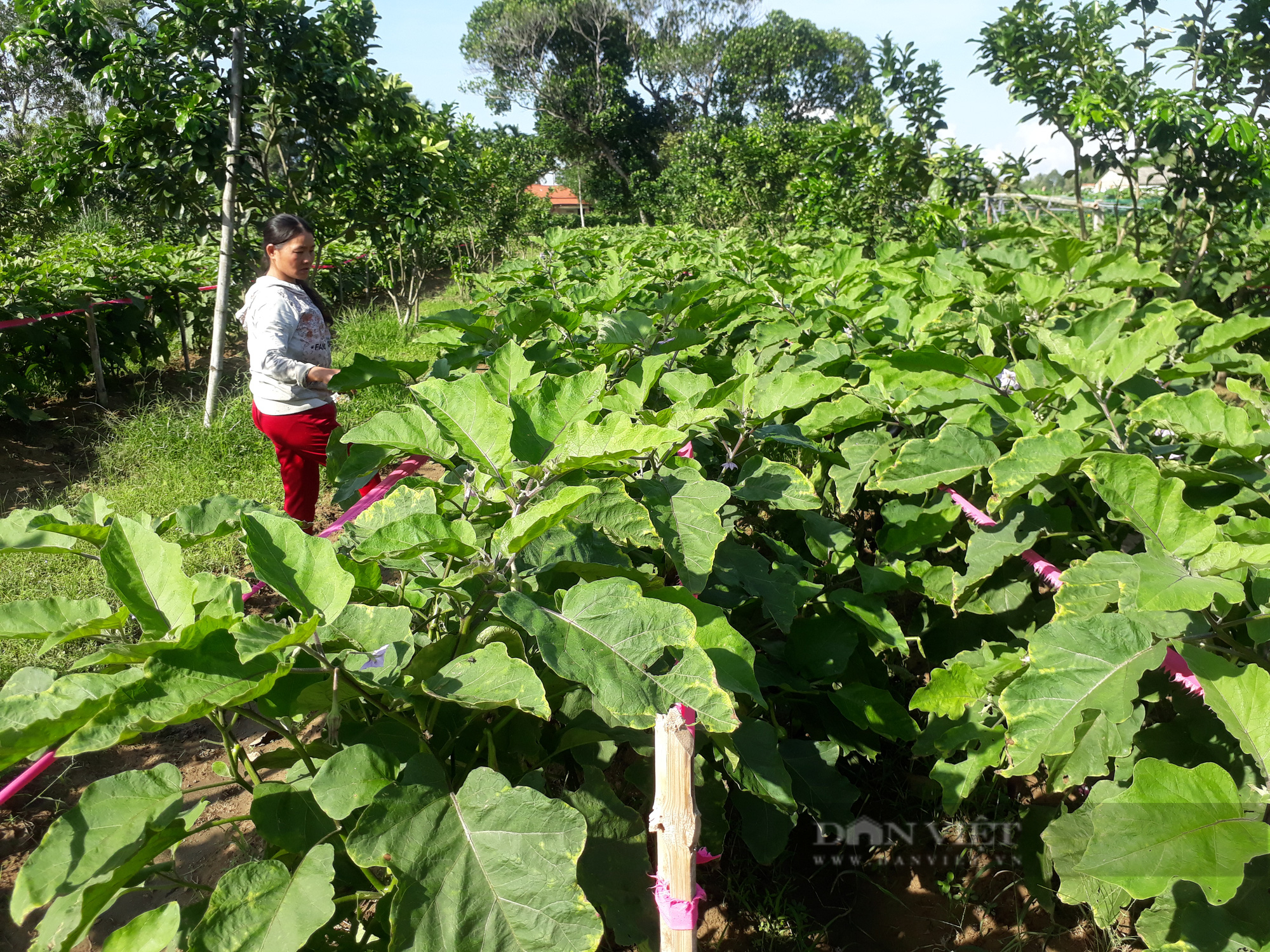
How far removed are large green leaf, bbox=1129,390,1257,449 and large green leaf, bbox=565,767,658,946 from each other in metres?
1.25

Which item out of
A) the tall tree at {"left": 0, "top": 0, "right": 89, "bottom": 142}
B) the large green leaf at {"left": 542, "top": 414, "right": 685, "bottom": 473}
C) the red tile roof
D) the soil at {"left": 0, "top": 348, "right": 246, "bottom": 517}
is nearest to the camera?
the large green leaf at {"left": 542, "top": 414, "right": 685, "bottom": 473}

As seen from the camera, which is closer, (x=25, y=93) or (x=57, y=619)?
(x=57, y=619)

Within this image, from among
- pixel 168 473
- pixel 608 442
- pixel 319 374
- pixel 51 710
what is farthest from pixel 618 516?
pixel 168 473

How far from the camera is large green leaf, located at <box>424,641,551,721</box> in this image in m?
0.98

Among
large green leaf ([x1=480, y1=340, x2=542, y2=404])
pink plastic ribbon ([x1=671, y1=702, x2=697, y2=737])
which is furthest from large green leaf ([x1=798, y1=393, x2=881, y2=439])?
pink plastic ribbon ([x1=671, y1=702, x2=697, y2=737])

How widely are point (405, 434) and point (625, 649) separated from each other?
26.1 inches

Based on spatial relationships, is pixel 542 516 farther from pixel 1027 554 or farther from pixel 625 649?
pixel 1027 554

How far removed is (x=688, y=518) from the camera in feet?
4.92

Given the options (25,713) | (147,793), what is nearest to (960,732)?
(147,793)

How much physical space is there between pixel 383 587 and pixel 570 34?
43.4 metres

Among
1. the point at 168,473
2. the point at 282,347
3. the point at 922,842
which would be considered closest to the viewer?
the point at 922,842

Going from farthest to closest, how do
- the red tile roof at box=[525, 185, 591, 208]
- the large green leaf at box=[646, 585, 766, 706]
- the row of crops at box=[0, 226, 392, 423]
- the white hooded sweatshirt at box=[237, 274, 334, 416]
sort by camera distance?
the red tile roof at box=[525, 185, 591, 208] → the row of crops at box=[0, 226, 392, 423] → the white hooded sweatshirt at box=[237, 274, 334, 416] → the large green leaf at box=[646, 585, 766, 706]

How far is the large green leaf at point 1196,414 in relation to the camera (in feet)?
5.09

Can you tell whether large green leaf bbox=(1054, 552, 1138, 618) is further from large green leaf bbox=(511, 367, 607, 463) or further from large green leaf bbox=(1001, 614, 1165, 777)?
large green leaf bbox=(511, 367, 607, 463)
